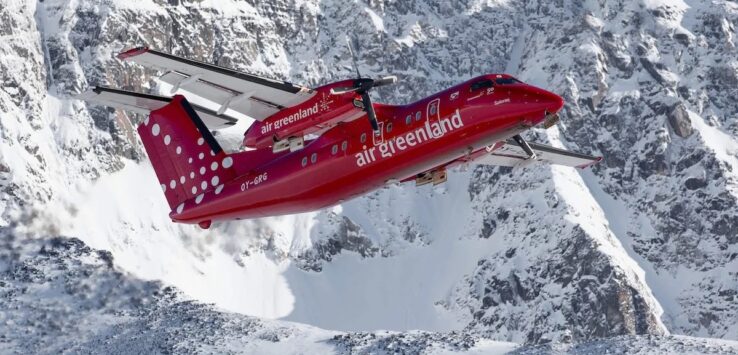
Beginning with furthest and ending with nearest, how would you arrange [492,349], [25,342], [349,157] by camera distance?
[492,349] < [25,342] < [349,157]

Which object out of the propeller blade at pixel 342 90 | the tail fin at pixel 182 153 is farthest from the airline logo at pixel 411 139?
the tail fin at pixel 182 153

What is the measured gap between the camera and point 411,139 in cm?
4378

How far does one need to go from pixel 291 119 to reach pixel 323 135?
1854mm

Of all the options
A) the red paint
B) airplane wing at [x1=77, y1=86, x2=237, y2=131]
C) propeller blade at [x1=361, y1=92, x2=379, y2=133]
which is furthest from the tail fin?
propeller blade at [x1=361, y1=92, x2=379, y2=133]

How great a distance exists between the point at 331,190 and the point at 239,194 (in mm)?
4583

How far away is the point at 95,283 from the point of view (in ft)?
491

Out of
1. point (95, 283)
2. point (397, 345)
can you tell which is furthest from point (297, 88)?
point (95, 283)

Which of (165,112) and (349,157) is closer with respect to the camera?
(349,157)

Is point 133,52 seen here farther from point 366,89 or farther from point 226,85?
point 366,89

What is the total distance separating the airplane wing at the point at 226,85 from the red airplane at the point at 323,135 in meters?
0.05

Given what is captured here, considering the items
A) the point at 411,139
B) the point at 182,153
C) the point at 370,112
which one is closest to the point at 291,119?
the point at 370,112

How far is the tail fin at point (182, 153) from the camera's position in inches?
1988

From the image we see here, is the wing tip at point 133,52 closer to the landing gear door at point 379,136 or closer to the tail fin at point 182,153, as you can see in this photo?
the landing gear door at point 379,136

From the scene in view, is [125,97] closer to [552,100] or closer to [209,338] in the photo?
[552,100]
